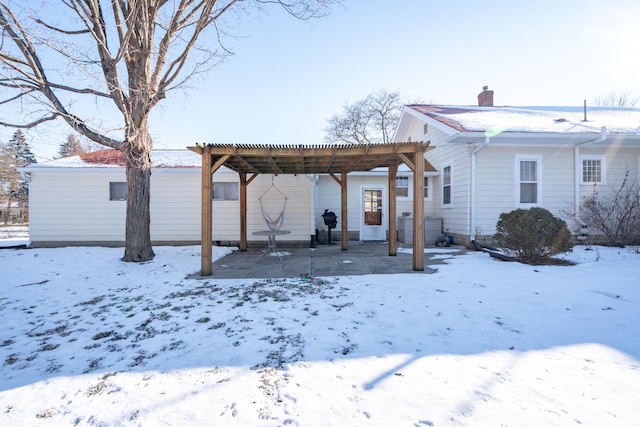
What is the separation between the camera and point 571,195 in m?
7.86

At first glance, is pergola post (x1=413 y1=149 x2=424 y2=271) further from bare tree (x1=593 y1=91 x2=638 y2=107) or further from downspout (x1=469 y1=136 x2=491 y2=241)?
bare tree (x1=593 y1=91 x2=638 y2=107)

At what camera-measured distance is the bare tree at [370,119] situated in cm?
2075

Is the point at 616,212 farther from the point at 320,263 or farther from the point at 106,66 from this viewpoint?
the point at 106,66

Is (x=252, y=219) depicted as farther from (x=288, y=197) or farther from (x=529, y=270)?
(x=529, y=270)

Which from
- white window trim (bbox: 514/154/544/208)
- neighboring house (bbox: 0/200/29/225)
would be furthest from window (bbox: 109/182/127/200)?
neighboring house (bbox: 0/200/29/225)

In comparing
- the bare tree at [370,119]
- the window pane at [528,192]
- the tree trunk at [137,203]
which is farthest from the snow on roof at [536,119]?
the bare tree at [370,119]

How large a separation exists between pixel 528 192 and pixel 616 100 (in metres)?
21.0

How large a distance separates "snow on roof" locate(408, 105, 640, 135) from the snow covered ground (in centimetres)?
467

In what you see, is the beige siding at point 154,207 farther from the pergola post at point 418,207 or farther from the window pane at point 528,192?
the window pane at point 528,192

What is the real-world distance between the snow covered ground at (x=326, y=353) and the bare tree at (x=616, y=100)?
941 inches

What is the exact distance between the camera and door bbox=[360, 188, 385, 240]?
390 inches

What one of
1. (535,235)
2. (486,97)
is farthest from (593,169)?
(486,97)

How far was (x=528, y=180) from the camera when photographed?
25.8 feet

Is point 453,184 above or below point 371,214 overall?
above
